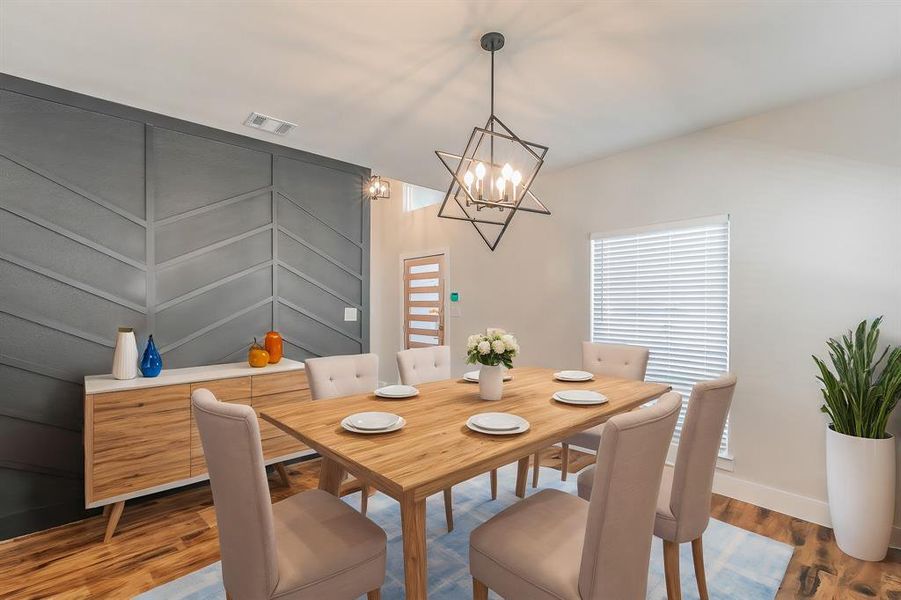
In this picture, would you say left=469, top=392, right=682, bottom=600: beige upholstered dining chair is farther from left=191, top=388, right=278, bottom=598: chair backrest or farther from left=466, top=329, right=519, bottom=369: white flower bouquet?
left=466, top=329, right=519, bottom=369: white flower bouquet

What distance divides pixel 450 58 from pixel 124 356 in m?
2.54

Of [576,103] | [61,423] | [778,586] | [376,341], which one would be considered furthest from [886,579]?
[376,341]

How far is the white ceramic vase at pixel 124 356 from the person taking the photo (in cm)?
254

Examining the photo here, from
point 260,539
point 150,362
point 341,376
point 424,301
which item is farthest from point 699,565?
point 424,301

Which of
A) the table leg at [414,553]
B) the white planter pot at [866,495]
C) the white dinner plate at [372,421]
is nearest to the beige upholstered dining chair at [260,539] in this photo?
the table leg at [414,553]

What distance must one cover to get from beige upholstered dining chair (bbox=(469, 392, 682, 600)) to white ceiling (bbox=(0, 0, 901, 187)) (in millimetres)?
1742

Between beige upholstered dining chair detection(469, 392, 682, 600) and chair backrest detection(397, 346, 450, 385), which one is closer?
beige upholstered dining chair detection(469, 392, 682, 600)

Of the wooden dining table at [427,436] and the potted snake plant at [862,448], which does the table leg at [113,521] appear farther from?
the potted snake plant at [862,448]

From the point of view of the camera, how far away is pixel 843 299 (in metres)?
2.55

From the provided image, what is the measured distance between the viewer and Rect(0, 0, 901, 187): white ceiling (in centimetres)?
186

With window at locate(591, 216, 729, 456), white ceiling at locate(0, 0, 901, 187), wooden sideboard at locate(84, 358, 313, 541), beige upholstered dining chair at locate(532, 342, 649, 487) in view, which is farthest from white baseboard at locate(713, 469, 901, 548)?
wooden sideboard at locate(84, 358, 313, 541)

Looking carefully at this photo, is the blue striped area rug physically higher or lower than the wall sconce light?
lower

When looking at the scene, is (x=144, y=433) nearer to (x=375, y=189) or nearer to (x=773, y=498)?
(x=375, y=189)

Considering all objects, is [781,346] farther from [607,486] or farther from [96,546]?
[96,546]
